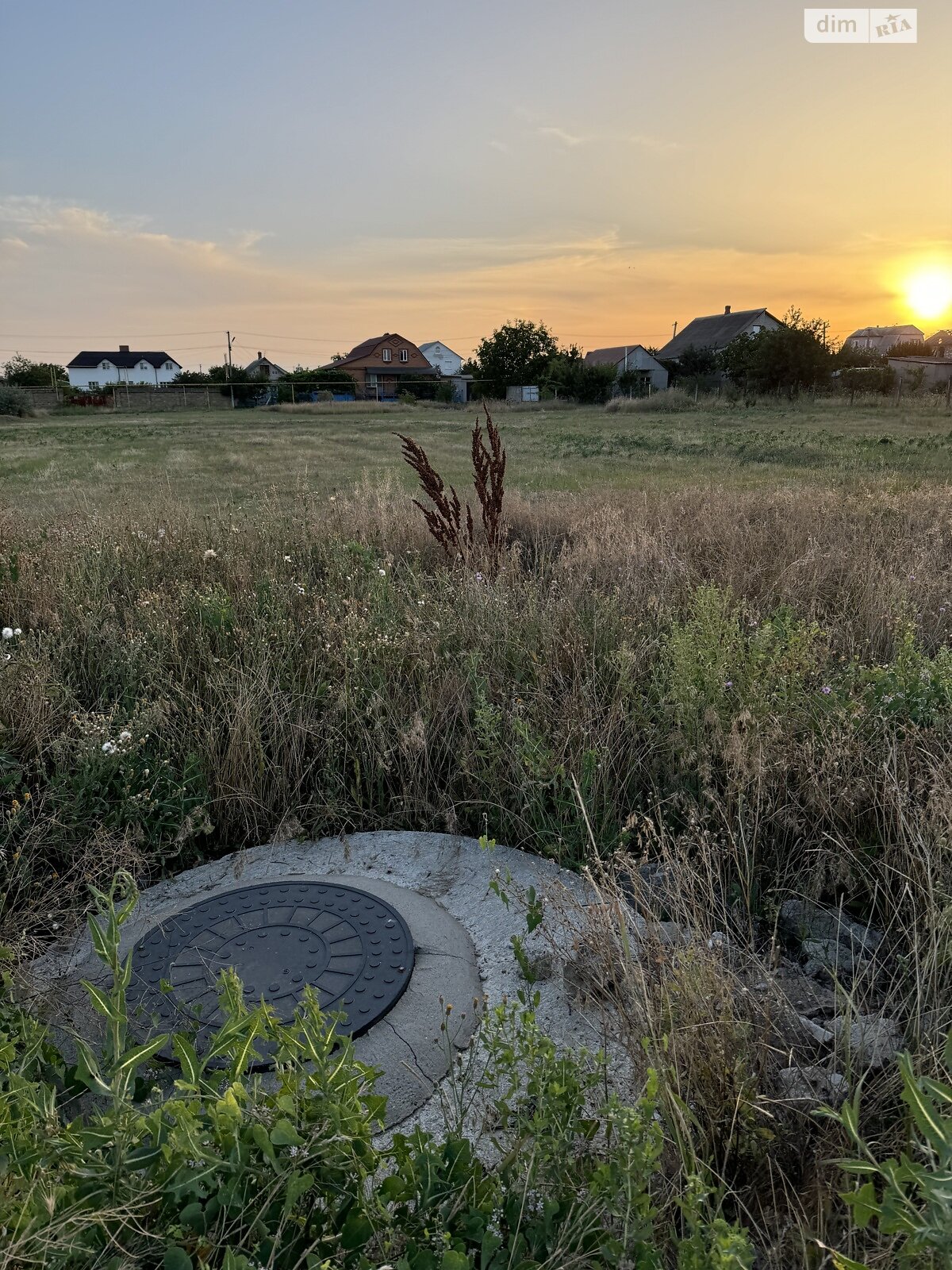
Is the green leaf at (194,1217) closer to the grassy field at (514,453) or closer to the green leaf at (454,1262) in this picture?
the green leaf at (454,1262)

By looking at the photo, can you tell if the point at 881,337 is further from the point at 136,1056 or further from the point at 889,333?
the point at 136,1056

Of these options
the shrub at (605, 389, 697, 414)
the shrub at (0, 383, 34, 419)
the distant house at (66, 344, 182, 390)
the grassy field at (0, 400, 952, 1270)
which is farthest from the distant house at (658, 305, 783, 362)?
the grassy field at (0, 400, 952, 1270)

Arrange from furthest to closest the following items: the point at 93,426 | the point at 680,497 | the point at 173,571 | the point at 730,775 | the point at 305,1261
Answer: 1. the point at 93,426
2. the point at 680,497
3. the point at 173,571
4. the point at 730,775
5. the point at 305,1261

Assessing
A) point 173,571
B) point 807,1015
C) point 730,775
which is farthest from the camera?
point 173,571

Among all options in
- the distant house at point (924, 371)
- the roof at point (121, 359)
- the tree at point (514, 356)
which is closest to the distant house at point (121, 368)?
the roof at point (121, 359)

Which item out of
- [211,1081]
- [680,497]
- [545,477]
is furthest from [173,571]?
[545,477]

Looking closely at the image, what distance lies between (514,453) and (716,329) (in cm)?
5574

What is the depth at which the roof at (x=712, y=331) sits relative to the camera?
6312cm

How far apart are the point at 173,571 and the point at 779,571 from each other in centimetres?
395

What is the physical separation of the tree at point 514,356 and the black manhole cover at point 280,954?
6186 centimetres

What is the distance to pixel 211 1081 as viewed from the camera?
5.15 feet

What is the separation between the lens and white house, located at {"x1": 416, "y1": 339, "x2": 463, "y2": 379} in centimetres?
9050

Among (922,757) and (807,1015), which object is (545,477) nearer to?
(922,757)

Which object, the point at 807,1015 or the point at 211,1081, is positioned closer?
the point at 211,1081
